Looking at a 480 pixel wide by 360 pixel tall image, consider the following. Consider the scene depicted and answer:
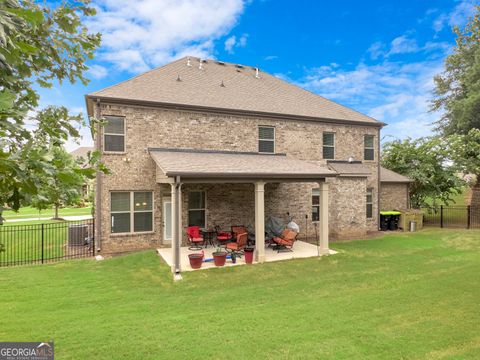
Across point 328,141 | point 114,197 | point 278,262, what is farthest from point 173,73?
point 278,262

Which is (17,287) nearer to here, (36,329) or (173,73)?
(36,329)

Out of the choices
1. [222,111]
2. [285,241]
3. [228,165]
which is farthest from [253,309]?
[222,111]

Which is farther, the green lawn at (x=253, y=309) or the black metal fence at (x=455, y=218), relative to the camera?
the black metal fence at (x=455, y=218)

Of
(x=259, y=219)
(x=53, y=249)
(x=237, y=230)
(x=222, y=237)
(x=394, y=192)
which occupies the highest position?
(x=394, y=192)

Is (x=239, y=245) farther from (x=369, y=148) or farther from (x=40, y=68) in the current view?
(x=369, y=148)

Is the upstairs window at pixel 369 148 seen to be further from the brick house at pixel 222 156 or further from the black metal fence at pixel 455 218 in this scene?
the black metal fence at pixel 455 218

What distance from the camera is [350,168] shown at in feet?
54.9

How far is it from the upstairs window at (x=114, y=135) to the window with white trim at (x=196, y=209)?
394cm

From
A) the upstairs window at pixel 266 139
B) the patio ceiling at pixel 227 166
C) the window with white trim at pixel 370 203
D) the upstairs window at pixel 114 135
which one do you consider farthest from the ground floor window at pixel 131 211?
the window with white trim at pixel 370 203

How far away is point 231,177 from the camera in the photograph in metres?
10.9

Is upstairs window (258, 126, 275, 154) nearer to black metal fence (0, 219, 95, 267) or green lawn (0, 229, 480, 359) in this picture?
green lawn (0, 229, 480, 359)

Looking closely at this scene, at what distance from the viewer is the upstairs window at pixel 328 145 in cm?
1714

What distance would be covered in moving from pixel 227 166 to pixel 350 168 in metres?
8.80

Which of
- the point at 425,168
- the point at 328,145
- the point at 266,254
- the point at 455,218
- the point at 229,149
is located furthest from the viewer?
the point at 455,218
